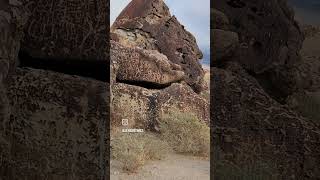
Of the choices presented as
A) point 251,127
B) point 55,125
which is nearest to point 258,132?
point 251,127

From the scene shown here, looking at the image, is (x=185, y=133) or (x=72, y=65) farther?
(x=185, y=133)

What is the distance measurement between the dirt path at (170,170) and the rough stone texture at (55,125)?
192cm

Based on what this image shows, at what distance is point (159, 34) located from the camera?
791 cm

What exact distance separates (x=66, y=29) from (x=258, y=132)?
1.42m

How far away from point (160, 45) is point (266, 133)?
16.6 feet

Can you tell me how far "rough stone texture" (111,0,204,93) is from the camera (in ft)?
25.4

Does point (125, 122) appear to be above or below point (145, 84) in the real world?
below

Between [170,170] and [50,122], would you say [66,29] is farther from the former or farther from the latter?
[170,170]

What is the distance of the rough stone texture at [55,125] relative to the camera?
8.61 feet

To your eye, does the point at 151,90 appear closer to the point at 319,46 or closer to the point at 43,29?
the point at 319,46

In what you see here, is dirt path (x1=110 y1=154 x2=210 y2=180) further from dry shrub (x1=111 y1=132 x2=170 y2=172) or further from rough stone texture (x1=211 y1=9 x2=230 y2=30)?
rough stone texture (x1=211 y1=9 x2=230 y2=30)

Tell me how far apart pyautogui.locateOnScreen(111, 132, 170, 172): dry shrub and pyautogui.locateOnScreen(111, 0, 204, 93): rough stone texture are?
2.02 m

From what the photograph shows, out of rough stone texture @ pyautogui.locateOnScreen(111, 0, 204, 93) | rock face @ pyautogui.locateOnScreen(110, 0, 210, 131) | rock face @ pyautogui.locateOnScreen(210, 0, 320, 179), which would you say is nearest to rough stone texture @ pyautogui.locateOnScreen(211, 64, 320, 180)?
rock face @ pyautogui.locateOnScreen(210, 0, 320, 179)

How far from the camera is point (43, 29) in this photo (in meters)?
3.07
